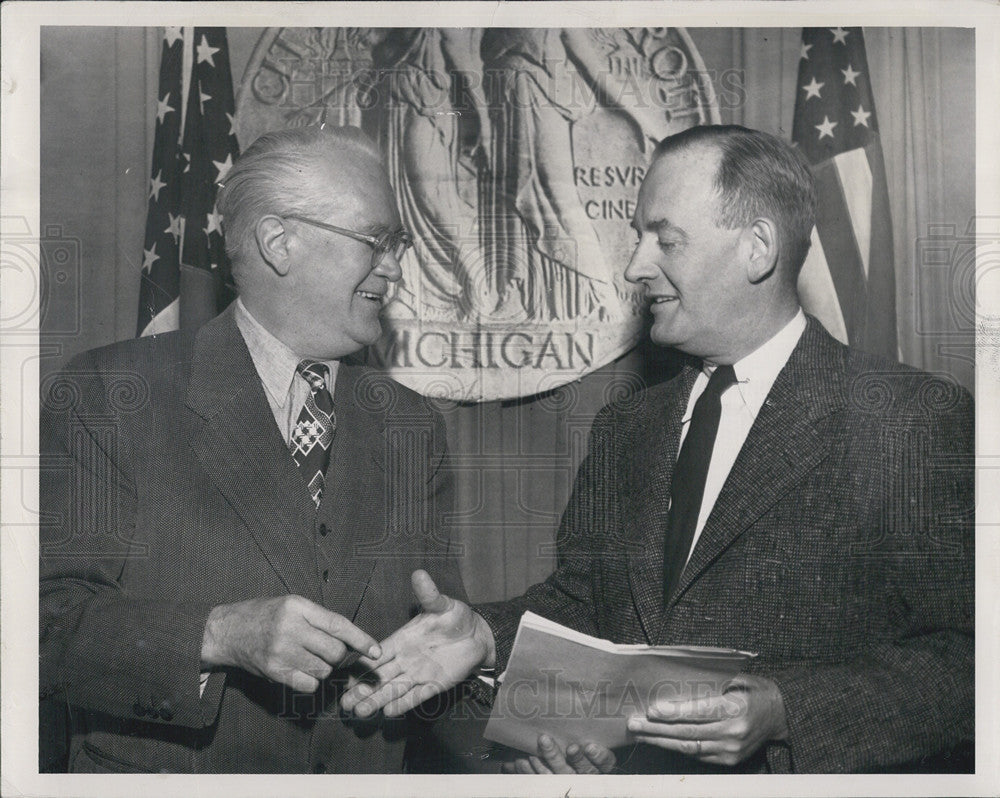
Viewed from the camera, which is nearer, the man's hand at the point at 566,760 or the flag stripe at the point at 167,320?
the man's hand at the point at 566,760

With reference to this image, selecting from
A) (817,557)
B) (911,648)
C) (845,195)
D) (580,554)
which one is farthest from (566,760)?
(845,195)

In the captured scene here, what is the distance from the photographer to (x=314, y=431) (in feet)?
11.0

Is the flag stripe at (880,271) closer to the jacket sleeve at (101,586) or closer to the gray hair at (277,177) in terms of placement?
the gray hair at (277,177)

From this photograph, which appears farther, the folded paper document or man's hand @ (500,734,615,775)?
man's hand @ (500,734,615,775)

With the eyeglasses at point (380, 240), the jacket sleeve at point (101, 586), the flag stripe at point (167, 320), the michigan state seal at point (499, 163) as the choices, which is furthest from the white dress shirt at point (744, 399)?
the flag stripe at point (167, 320)

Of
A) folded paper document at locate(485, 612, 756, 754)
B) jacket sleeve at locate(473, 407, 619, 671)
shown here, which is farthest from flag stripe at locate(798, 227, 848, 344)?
folded paper document at locate(485, 612, 756, 754)

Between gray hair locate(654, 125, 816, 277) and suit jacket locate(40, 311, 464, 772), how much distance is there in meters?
1.10

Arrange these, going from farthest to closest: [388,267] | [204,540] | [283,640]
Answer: [388,267] < [204,540] < [283,640]

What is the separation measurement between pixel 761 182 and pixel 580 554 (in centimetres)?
125

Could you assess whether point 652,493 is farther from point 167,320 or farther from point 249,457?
point 167,320

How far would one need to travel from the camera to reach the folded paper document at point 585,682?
319cm

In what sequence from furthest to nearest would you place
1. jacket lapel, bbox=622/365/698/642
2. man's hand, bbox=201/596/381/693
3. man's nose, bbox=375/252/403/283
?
man's nose, bbox=375/252/403/283 < jacket lapel, bbox=622/365/698/642 < man's hand, bbox=201/596/381/693

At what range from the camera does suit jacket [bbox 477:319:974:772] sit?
10.5 feet

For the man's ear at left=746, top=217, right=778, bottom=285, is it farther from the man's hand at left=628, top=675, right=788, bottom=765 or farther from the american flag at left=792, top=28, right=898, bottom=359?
the man's hand at left=628, top=675, right=788, bottom=765
